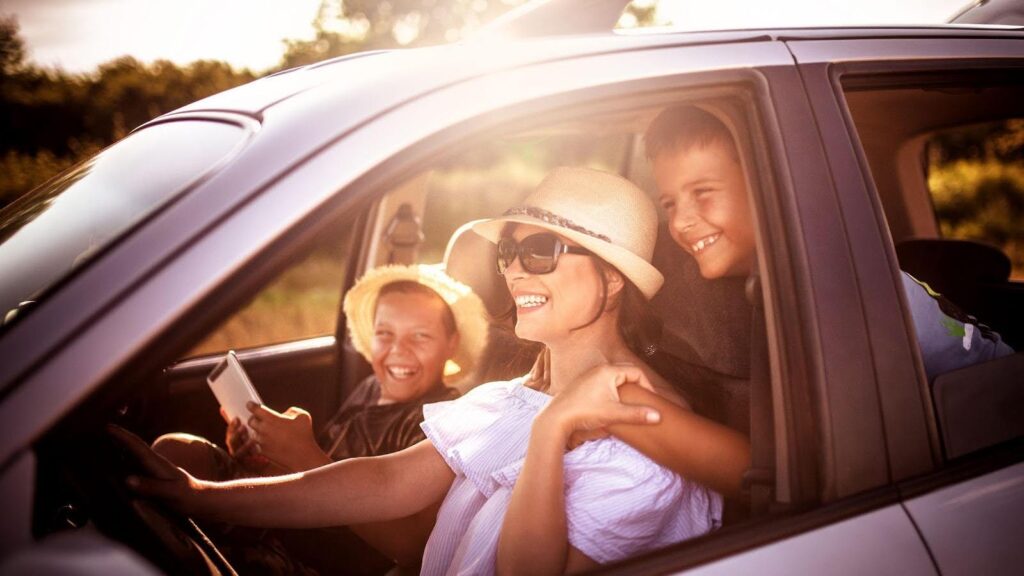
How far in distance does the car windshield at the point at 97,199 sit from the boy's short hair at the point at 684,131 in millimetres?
1072

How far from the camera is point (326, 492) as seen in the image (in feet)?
5.90

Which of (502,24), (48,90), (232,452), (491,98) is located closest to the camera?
(491,98)

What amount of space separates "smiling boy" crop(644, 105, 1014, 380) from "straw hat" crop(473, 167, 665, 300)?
0.09 m

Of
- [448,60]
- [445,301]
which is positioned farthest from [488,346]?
[448,60]

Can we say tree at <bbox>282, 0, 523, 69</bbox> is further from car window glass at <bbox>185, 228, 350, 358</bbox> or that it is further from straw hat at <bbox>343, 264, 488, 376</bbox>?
straw hat at <bbox>343, 264, 488, 376</bbox>

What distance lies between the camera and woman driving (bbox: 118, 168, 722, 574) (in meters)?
1.50

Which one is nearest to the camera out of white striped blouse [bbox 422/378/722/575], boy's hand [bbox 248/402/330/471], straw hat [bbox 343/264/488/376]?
white striped blouse [bbox 422/378/722/575]

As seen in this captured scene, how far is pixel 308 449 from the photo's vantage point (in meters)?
2.34

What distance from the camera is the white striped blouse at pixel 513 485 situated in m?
1.52

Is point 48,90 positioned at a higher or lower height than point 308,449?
higher

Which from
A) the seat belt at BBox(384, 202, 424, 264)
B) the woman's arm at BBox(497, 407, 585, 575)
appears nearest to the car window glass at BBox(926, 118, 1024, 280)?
the seat belt at BBox(384, 202, 424, 264)

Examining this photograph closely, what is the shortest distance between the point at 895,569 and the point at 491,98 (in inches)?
38.7

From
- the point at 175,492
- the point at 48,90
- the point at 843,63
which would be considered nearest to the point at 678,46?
the point at 843,63

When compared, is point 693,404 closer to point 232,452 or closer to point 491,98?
point 491,98
